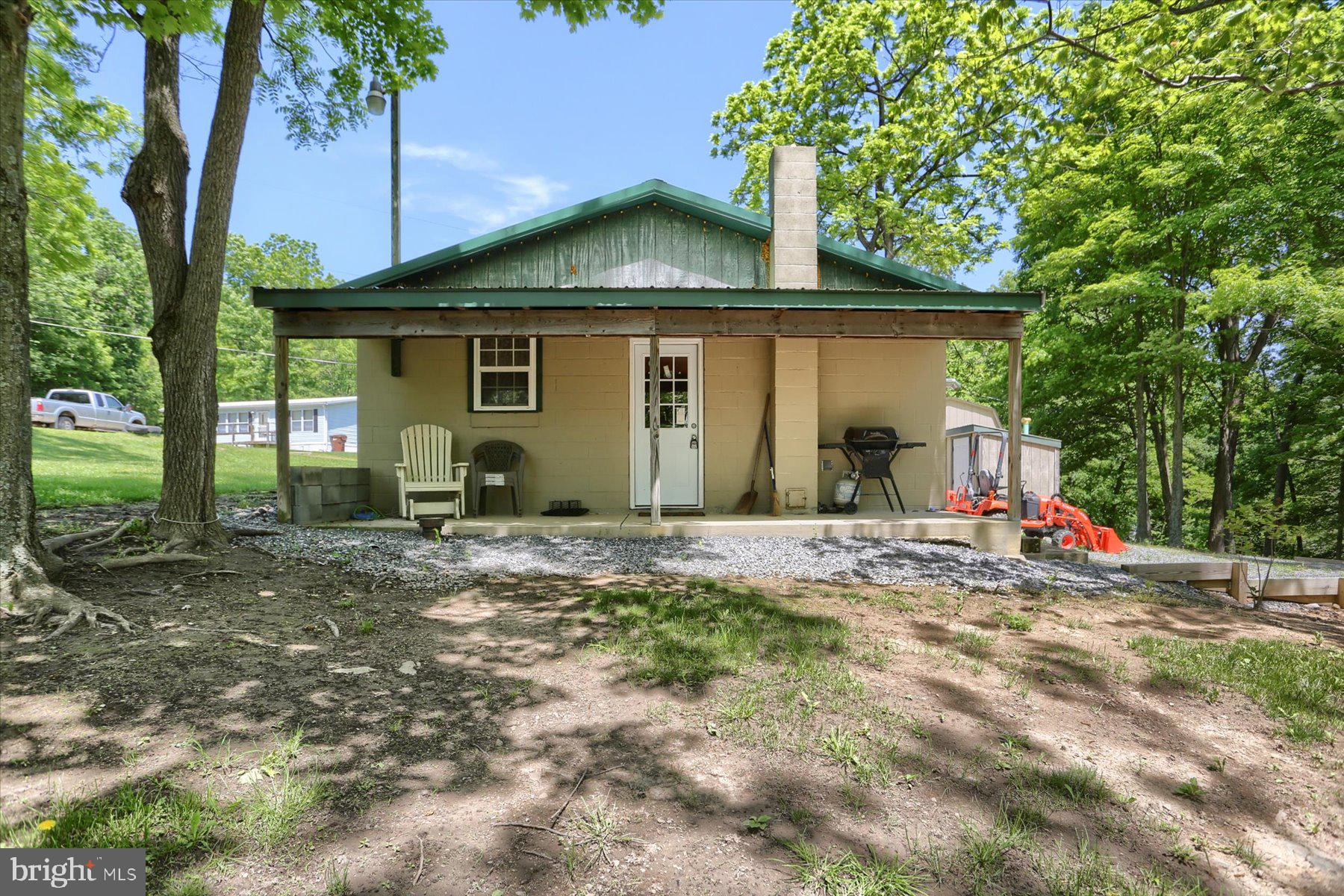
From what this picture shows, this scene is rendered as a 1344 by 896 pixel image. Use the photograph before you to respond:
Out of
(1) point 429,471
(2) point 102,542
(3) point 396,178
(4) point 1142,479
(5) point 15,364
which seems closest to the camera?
(5) point 15,364

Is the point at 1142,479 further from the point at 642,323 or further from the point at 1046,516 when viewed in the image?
the point at 642,323

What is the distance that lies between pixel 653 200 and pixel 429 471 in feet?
14.6

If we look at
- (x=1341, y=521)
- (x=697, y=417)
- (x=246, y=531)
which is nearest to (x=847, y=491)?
(x=697, y=417)

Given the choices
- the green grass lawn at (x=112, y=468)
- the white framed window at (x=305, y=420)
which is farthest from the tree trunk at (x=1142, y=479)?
the white framed window at (x=305, y=420)

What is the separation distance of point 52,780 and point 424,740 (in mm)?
1059

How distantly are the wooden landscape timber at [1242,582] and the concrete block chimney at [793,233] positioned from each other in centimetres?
462

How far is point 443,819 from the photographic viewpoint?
71.0 inches

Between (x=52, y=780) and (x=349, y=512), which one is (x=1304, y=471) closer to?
(x=349, y=512)

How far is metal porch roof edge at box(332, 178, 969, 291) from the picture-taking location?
7.48 metres

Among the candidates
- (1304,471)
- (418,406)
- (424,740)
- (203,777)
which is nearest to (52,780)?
(203,777)

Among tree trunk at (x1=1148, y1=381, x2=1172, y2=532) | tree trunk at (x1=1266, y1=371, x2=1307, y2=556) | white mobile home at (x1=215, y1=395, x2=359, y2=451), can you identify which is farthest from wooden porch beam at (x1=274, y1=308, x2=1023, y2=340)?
white mobile home at (x1=215, y1=395, x2=359, y2=451)

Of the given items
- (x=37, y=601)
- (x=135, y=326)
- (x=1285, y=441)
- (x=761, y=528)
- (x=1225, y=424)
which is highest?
(x=135, y=326)

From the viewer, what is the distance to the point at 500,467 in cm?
750

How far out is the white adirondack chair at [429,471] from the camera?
6.98 m
